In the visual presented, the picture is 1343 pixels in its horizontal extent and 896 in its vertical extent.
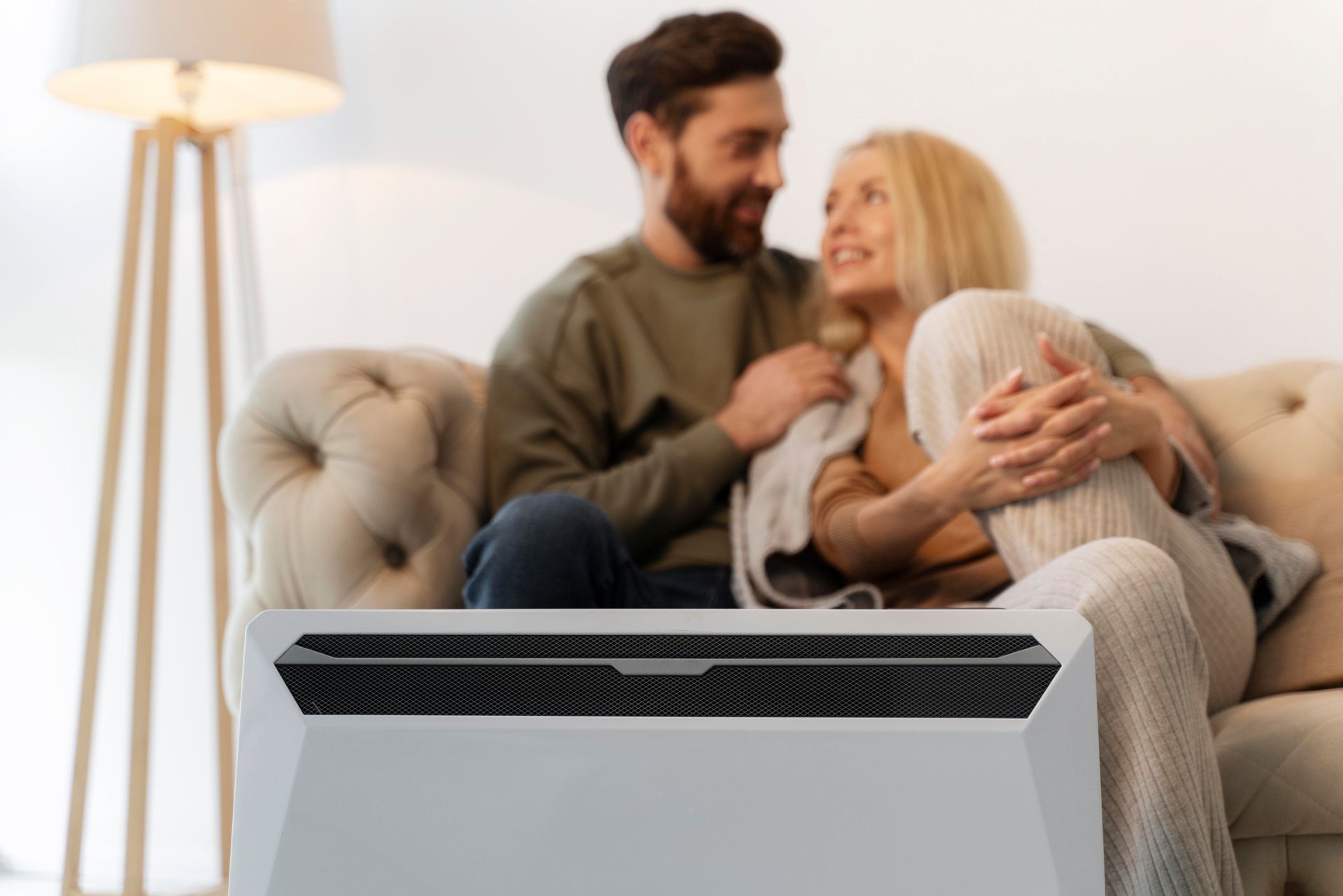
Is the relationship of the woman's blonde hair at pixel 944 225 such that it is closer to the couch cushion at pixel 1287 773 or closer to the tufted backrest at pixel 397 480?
the tufted backrest at pixel 397 480

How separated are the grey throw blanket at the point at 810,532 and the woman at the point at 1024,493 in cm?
2

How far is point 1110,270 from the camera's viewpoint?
1838 mm

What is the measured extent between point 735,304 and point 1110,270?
0.60 meters

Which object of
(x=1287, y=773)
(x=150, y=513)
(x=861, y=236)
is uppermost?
(x=861, y=236)

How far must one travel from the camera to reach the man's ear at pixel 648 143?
1.71m

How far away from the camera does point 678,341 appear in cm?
163

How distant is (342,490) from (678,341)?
0.49 metres

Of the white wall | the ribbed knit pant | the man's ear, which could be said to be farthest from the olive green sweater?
the ribbed knit pant

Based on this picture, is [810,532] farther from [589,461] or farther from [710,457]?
[589,461]

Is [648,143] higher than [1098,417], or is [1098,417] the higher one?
[648,143]

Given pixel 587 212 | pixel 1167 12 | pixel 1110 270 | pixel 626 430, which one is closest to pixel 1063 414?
pixel 626 430

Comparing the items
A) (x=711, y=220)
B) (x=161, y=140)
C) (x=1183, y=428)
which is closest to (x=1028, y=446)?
(x=1183, y=428)

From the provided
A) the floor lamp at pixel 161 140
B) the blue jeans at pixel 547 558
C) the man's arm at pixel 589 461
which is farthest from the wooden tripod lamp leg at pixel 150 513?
the blue jeans at pixel 547 558

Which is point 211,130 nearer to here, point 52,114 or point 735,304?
point 52,114
